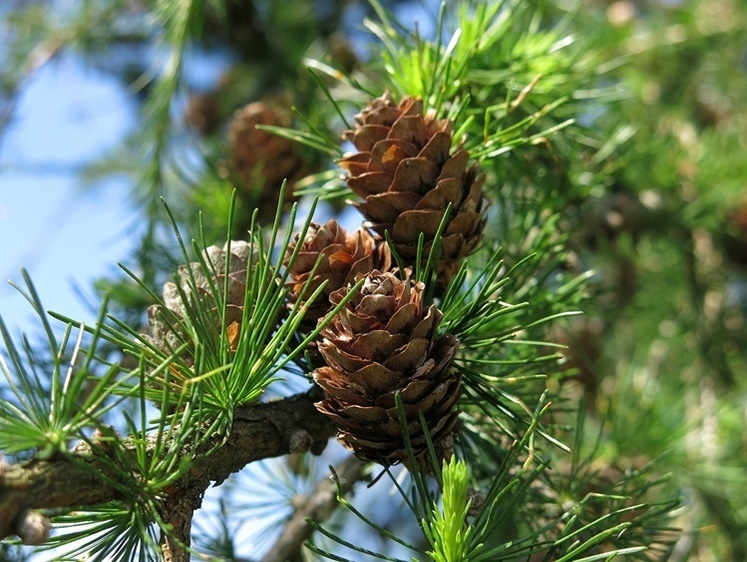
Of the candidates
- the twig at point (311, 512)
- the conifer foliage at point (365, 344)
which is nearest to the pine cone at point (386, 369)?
the conifer foliage at point (365, 344)

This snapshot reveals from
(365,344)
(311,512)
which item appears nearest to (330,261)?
(365,344)

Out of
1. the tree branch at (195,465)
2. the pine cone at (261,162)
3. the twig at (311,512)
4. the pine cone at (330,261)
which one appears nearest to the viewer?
the tree branch at (195,465)

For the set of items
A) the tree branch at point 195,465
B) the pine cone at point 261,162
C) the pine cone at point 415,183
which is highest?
the pine cone at point 261,162

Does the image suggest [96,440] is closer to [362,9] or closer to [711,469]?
[711,469]

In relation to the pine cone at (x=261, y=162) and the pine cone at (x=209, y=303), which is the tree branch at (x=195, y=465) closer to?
the pine cone at (x=209, y=303)

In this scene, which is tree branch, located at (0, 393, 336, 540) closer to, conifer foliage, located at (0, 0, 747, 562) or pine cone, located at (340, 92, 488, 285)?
conifer foliage, located at (0, 0, 747, 562)

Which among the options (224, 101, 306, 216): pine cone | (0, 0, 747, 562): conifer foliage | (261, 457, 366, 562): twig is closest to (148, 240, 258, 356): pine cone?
(0, 0, 747, 562): conifer foliage

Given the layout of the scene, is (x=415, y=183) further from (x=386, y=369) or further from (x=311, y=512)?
(x=311, y=512)
